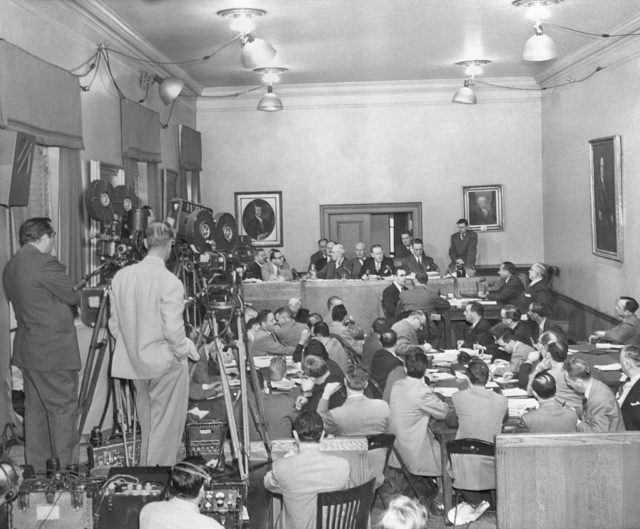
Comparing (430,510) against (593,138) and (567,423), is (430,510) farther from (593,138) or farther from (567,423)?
(593,138)

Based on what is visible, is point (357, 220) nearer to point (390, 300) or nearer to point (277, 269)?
point (277, 269)

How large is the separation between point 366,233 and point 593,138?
5.22 metres

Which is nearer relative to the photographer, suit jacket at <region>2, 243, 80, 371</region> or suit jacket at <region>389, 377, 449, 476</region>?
suit jacket at <region>2, 243, 80, 371</region>

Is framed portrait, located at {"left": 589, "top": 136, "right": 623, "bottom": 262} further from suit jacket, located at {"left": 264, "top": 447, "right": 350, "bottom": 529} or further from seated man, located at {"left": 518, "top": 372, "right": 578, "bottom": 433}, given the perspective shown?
suit jacket, located at {"left": 264, "top": 447, "right": 350, "bottom": 529}

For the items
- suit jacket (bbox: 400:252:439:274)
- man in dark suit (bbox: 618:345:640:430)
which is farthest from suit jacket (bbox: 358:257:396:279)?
man in dark suit (bbox: 618:345:640:430)

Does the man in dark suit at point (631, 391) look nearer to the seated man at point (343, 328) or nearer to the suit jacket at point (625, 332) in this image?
the suit jacket at point (625, 332)

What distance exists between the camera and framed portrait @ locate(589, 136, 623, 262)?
12859 millimetres

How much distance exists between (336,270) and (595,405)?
8811 mm

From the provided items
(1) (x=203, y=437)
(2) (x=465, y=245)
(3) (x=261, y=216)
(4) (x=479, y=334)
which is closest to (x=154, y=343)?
(1) (x=203, y=437)

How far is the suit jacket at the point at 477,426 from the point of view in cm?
646

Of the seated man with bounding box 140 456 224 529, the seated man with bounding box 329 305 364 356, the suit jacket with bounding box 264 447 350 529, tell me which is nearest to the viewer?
the seated man with bounding box 140 456 224 529

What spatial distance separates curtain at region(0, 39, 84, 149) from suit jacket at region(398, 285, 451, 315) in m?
5.36

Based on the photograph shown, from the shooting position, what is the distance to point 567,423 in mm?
6488

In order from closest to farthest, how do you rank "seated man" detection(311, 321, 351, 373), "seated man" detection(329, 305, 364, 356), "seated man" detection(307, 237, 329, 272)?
"seated man" detection(311, 321, 351, 373) → "seated man" detection(329, 305, 364, 356) → "seated man" detection(307, 237, 329, 272)
